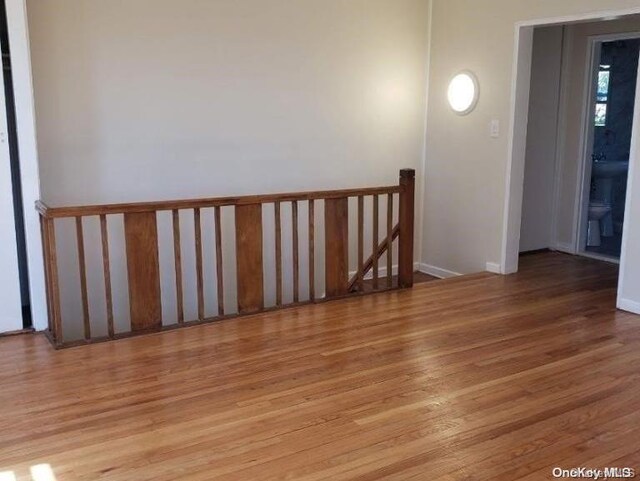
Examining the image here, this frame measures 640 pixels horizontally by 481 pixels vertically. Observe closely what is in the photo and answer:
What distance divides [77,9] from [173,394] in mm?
2598

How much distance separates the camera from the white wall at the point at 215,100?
4.14m

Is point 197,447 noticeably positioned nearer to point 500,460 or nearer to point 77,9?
point 500,460

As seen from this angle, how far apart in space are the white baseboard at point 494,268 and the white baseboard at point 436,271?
375 mm

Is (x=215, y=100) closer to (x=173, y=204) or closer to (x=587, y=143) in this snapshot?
(x=173, y=204)

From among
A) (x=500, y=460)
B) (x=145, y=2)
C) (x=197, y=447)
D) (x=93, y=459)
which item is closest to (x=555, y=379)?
(x=500, y=460)

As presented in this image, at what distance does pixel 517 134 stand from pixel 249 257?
2.37 meters

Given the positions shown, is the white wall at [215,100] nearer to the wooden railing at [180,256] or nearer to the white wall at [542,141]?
the wooden railing at [180,256]

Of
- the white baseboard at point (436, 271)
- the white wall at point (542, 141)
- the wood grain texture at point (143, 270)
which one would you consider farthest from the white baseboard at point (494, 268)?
the wood grain texture at point (143, 270)

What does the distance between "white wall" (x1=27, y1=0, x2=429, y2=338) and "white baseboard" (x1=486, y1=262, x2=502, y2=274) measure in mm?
1121

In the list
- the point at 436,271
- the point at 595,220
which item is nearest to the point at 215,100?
the point at 436,271

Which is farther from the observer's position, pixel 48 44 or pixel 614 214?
pixel 614 214

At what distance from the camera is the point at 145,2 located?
4.26 m

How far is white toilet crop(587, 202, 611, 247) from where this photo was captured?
642 cm

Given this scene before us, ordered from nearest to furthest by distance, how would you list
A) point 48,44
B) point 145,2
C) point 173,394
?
point 173,394 → point 48,44 → point 145,2
